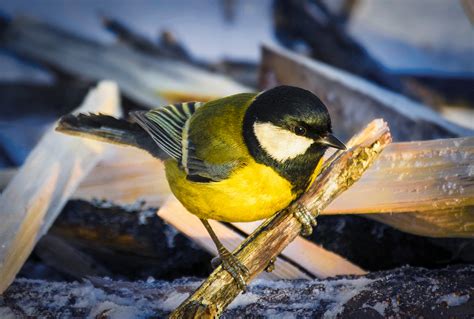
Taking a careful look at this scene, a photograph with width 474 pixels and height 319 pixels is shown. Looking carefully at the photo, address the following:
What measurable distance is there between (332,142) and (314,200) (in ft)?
0.94

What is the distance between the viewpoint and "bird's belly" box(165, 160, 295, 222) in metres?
2.41

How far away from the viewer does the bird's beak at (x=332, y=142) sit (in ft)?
7.47

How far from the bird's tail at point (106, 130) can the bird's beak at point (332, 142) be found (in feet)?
2.97

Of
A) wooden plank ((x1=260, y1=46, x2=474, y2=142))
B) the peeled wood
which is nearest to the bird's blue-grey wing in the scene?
the peeled wood

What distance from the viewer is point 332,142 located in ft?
7.48

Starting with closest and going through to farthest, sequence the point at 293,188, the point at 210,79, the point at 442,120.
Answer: the point at 293,188, the point at 442,120, the point at 210,79

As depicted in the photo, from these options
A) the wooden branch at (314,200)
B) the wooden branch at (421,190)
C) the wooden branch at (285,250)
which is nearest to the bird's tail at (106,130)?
the wooden branch at (285,250)

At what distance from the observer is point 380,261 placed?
297 centimetres

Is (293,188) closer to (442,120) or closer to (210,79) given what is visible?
(442,120)

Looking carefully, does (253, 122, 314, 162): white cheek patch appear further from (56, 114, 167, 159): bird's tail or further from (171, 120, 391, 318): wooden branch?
(56, 114, 167, 159): bird's tail

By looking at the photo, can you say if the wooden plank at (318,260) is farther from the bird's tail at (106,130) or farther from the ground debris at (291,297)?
the bird's tail at (106,130)

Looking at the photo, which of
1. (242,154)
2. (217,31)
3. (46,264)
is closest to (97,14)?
(217,31)

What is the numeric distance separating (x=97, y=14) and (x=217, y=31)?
108cm

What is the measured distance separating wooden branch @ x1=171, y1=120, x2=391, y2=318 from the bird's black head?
A: 8 cm
